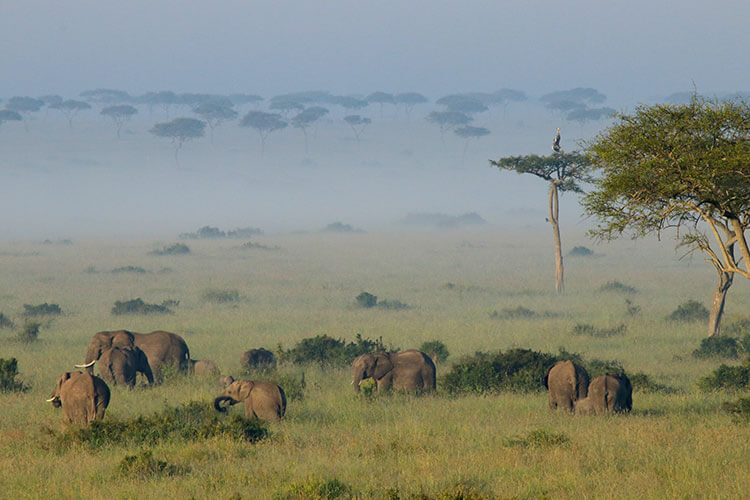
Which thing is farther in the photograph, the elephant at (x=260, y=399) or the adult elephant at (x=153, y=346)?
the adult elephant at (x=153, y=346)

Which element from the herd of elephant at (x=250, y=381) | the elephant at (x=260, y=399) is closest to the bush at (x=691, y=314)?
the herd of elephant at (x=250, y=381)

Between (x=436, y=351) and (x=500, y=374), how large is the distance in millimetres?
3777

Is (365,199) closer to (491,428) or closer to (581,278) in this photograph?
(581,278)

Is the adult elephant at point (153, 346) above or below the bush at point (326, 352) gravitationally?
above

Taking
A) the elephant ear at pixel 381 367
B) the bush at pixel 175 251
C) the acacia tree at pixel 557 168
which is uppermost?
the acacia tree at pixel 557 168

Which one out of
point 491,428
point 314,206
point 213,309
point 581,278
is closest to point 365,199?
point 314,206

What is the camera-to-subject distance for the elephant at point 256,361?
19203 mm

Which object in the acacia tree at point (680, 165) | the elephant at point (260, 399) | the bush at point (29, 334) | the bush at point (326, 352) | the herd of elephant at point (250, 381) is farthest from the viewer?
the bush at point (29, 334)

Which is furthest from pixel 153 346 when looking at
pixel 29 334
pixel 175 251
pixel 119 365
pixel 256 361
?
pixel 175 251

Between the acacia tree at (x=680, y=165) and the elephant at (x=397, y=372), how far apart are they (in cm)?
501

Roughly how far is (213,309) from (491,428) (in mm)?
20286

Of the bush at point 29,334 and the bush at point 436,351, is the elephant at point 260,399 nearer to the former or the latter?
the bush at point 436,351

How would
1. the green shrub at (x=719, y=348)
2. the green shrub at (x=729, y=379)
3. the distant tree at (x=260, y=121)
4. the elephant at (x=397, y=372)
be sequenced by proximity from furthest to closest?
the distant tree at (x=260, y=121) < the green shrub at (x=719, y=348) < the green shrub at (x=729, y=379) < the elephant at (x=397, y=372)

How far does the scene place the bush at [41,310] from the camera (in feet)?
97.8
